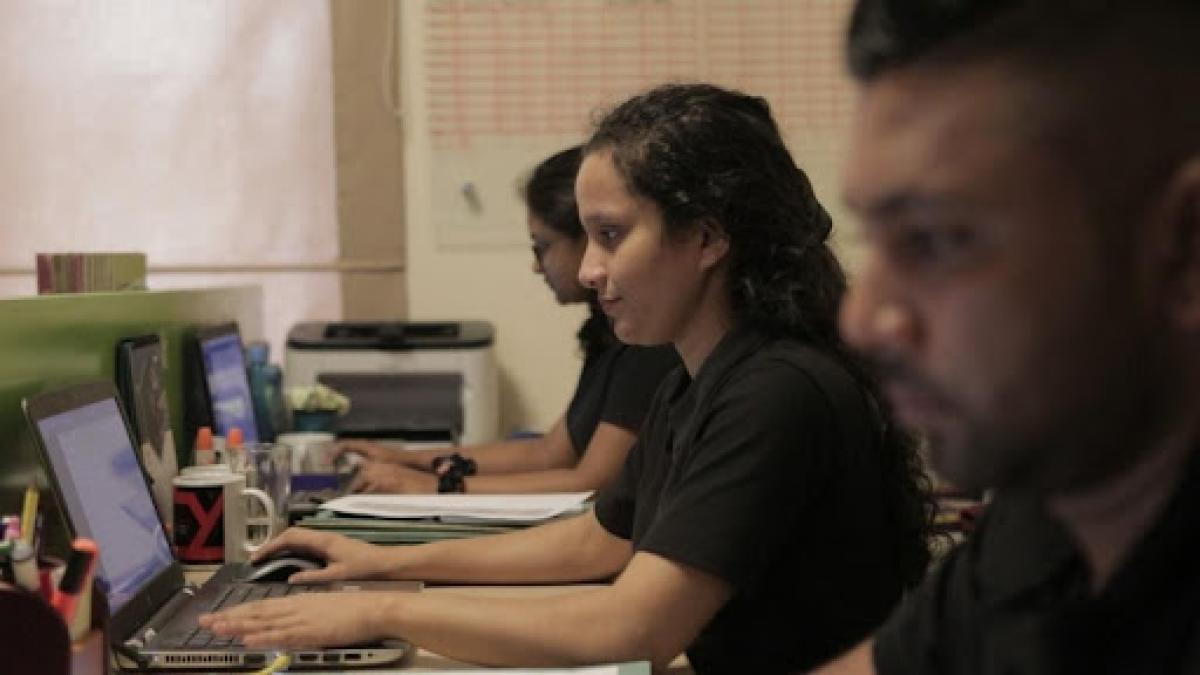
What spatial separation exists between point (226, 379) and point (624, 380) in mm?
728

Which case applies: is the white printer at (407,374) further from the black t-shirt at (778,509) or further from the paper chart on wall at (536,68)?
the black t-shirt at (778,509)

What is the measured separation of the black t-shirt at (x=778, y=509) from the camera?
144 centimetres

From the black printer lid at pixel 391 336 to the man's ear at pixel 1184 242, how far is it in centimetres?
283

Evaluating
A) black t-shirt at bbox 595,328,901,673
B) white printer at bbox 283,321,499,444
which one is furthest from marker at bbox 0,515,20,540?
white printer at bbox 283,321,499,444

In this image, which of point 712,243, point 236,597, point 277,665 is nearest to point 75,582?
point 277,665

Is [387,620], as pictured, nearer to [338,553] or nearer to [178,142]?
[338,553]

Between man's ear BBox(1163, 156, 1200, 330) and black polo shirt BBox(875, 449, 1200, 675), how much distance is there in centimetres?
10

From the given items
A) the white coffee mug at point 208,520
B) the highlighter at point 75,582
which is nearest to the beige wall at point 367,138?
the white coffee mug at point 208,520

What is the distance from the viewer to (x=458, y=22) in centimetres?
362

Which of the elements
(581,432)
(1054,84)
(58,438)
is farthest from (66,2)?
(1054,84)

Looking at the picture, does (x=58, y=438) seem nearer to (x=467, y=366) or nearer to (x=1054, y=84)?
(x=1054, y=84)

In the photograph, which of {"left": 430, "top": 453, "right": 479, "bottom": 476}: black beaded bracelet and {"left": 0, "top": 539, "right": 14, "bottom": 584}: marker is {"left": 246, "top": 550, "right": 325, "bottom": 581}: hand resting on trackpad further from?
{"left": 430, "top": 453, "right": 479, "bottom": 476}: black beaded bracelet

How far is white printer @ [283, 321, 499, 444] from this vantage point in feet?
11.0

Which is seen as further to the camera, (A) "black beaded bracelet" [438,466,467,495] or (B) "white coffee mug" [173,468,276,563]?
(A) "black beaded bracelet" [438,466,467,495]
